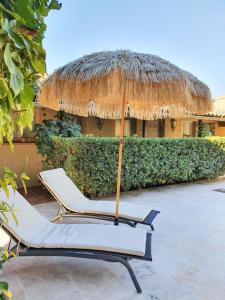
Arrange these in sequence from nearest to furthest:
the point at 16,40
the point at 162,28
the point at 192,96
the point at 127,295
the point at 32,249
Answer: the point at 16,40, the point at 127,295, the point at 32,249, the point at 192,96, the point at 162,28

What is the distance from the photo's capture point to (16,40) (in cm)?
105

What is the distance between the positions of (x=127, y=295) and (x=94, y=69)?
3.73 m

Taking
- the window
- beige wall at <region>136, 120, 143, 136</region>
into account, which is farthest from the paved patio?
the window

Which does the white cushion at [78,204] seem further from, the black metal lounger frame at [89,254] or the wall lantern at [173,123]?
the wall lantern at [173,123]

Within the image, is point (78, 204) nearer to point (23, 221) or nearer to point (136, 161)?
point (23, 221)

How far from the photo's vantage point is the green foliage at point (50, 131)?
9453 mm

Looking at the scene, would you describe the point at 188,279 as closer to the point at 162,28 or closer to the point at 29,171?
the point at 29,171

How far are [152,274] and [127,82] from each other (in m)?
3.34

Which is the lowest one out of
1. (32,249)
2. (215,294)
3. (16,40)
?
(215,294)

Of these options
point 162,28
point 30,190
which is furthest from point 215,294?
point 162,28

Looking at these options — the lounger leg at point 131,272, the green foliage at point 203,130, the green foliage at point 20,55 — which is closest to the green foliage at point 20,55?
the green foliage at point 20,55

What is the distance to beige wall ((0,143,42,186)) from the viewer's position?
10.6 m

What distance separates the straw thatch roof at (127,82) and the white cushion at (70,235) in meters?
2.37

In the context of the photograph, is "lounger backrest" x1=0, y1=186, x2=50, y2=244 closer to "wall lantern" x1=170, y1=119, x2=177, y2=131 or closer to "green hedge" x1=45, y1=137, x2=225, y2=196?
"green hedge" x1=45, y1=137, x2=225, y2=196
